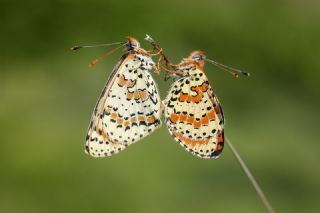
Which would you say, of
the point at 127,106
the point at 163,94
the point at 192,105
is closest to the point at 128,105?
the point at 127,106

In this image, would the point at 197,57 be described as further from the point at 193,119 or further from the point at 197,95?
the point at 193,119

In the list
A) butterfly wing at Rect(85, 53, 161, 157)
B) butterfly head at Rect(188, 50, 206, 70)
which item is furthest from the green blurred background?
butterfly head at Rect(188, 50, 206, 70)

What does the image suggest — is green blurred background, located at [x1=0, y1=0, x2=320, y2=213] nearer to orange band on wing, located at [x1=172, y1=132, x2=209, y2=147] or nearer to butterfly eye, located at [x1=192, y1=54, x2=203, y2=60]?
orange band on wing, located at [x1=172, y1=132, x2=209, y2=147]

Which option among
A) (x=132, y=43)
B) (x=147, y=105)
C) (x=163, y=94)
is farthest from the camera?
(x=163, y=94)

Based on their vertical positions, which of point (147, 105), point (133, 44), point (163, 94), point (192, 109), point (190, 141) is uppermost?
point (163, 94)

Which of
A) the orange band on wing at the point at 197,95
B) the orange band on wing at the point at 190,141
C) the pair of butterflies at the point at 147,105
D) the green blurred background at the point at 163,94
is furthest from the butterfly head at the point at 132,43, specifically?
the green blurred background at the point at 163,94
